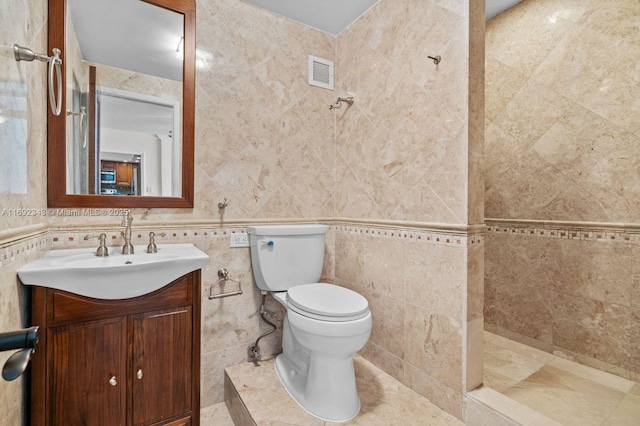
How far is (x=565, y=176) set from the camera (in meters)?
1.87

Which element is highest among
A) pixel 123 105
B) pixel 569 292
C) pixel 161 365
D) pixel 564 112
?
pixel 564 112

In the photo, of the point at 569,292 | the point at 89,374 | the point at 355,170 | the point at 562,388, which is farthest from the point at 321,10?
the point at 562,388

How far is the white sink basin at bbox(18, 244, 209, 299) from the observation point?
1008 mm

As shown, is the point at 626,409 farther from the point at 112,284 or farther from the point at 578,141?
the point at 112,284

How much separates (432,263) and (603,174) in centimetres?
119

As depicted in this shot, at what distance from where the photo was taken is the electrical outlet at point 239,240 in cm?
175

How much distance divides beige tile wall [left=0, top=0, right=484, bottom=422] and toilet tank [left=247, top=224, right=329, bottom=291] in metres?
0.14

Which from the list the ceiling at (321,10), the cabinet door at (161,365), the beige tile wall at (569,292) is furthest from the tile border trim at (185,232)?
the ceiling at (321,10)

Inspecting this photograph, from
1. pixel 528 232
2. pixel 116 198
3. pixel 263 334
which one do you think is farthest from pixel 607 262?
pixel 116 198

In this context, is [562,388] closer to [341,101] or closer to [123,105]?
[341,101]

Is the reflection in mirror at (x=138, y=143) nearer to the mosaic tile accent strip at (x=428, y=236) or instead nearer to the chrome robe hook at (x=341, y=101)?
the chrome robe hook at (x=341, y=101)

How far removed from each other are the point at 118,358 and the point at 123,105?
117cm

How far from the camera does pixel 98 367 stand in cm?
112

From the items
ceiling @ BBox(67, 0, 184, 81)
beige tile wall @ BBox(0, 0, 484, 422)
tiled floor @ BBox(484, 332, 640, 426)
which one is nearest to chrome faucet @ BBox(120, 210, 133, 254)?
beige tile wall @ BBox(0, 0, 484, 422)
